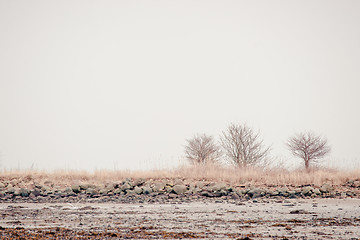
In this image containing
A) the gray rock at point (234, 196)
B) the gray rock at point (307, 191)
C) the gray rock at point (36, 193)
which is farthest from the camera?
the gray rock at point (36, 193)

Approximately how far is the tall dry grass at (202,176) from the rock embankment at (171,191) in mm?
724

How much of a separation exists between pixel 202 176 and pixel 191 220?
36.3ft

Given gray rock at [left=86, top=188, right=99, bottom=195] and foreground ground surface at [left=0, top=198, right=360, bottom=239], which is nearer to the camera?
foreground ground surface at [left=0, top=198, right=360, bottom=239]

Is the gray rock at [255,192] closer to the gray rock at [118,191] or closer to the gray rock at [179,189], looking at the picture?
the gray rock at [179,189]

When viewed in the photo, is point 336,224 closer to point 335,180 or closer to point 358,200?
point 358,200

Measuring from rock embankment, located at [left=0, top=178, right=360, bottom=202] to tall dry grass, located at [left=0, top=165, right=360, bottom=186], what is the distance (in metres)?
0.72

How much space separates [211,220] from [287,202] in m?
5.98

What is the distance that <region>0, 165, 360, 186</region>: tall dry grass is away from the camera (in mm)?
21047

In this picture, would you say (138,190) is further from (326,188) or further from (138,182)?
(326,188)

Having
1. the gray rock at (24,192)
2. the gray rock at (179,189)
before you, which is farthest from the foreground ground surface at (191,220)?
the gray rock at (24,192)

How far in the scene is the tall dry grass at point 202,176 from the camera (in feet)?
69.1

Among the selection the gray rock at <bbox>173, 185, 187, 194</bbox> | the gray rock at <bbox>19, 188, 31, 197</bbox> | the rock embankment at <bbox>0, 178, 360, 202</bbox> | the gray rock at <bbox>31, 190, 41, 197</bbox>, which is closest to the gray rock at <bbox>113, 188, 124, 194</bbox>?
the rock embankment at <bbox>0, 178, 360, 202</bbox>

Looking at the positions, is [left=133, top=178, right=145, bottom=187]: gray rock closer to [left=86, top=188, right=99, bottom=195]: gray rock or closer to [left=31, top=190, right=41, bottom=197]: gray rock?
[left=86, top=188, right=99, bottom=195]: gray rock

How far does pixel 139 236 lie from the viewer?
861cm
